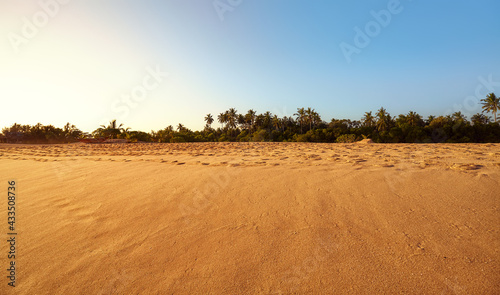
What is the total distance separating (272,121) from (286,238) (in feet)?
236

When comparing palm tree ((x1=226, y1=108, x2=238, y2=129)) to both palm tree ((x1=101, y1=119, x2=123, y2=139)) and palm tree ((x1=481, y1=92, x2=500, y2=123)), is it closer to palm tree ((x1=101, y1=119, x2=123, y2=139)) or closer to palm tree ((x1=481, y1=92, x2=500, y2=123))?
palm tree ((x1=101, y1=119, x2=123, y2=139))

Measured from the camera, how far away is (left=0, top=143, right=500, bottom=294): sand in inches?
67.5

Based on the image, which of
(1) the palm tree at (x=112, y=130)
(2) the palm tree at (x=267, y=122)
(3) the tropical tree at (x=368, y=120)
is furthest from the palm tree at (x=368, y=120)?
(1) the palm tree at (x=112, y=130)

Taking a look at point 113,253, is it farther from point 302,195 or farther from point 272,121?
point 272,121

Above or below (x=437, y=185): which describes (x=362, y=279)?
below

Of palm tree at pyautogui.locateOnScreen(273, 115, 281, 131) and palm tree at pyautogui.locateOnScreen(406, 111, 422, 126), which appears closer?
palm tree at pyautogui.locateOnScreen(406, 111, 422, 126)

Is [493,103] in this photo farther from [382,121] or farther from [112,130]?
[112,130]

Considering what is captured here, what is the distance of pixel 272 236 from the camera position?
7.44 feet

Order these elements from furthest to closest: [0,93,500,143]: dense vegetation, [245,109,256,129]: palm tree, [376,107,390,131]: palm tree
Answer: [245,109,256,129]: palm tree
[376,107,390,131]: palm tree
[0,93,500,143]: dense vegetation

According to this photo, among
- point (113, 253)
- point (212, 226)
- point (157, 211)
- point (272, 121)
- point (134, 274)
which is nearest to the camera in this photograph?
point (134, 274)

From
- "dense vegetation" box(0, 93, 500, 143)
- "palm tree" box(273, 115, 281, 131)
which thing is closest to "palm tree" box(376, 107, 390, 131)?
"dense vegetation" box(0, 93, 500, 143)

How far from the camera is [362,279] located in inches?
65.8

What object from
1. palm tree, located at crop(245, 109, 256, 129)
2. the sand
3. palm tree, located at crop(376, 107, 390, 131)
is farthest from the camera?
palm tree, located at crop(245, 109, 256, 129)

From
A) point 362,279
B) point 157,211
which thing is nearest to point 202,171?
point 157,211
